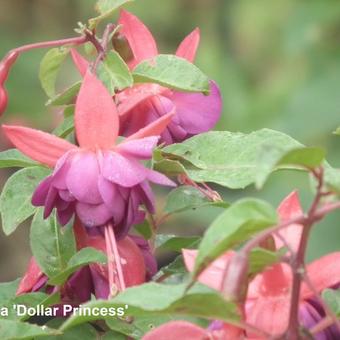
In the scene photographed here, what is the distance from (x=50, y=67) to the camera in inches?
37.3

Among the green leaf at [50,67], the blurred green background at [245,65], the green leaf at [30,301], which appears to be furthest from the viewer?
the blurred green background at [245,65]

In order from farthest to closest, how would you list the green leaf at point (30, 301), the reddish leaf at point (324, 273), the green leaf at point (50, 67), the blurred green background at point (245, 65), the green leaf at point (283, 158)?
the blurred green background at point (245, 65)
the green leaf at point (50, 67)
the green leaf at point (30, 301)
the reddish leaf at point (324, 273)
the green leaf at point (283, 158)

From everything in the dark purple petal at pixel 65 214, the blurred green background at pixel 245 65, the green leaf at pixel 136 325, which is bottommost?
the blurred green background at pixel 245 65

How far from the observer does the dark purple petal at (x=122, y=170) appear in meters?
0.76

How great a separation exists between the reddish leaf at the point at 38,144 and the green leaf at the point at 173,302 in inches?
6.8

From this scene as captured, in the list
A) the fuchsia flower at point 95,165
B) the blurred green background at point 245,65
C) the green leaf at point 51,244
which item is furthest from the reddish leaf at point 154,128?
the blurred green background at point 245,65

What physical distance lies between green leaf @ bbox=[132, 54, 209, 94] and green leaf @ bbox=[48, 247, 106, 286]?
5.7 inches

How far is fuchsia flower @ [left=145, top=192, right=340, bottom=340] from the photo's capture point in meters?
0.68

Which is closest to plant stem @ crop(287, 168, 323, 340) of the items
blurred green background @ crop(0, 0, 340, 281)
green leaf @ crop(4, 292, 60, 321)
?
green leaf @ crop(4, 292, 60, 321)

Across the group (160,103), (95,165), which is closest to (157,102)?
(160,103)

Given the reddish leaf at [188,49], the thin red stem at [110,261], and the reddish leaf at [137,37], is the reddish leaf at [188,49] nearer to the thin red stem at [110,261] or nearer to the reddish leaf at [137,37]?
the reddish leaf at [137,37]

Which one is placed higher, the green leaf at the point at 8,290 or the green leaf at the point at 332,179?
the green leaf at the point at 332,179

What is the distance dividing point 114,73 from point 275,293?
0.24 m

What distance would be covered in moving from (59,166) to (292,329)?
0.22 metres
